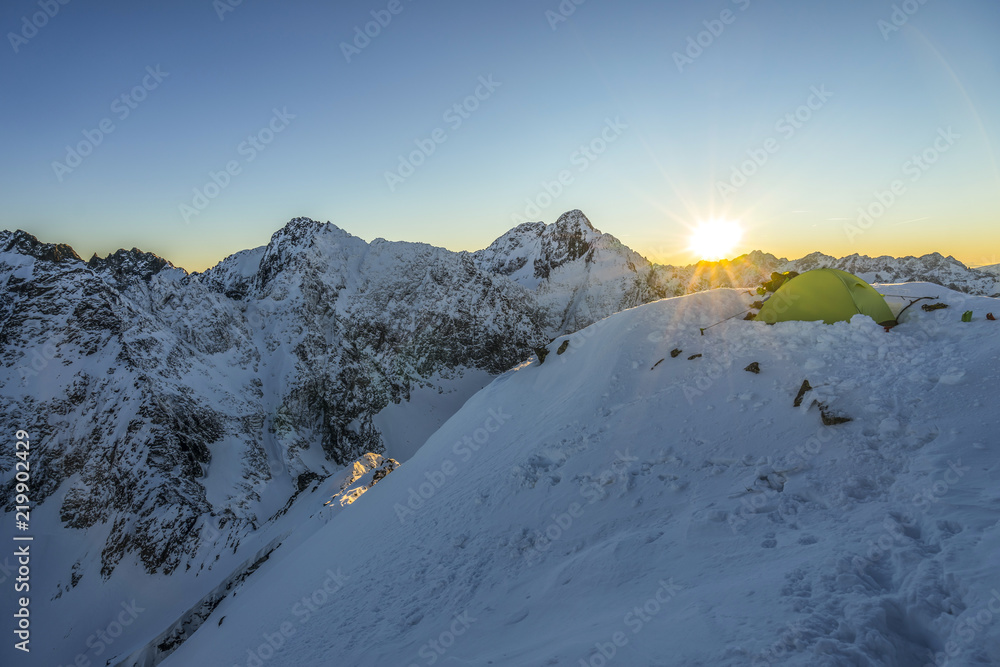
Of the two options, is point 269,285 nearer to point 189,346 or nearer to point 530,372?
point 189,346

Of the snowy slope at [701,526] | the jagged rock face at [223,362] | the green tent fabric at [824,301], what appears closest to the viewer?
the snowy slope at [701,526]

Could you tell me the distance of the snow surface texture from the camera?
34.9 metres

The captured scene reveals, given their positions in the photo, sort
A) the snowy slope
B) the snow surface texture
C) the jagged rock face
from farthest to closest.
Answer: the jagged rock face → the snow surface texture → the snowy slope

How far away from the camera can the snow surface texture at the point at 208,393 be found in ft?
114

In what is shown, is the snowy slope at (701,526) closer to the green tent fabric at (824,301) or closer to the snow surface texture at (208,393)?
the green tent fabric at (824,301)

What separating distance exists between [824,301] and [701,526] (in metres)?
8.59

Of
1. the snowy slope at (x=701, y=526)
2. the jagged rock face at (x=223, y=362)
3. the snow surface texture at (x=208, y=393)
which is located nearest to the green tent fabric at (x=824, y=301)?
the snowy slope at (x=701, y=526)

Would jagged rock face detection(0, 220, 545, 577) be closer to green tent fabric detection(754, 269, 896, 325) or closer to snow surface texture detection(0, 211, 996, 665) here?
snow surface texture detection(0, 211, 996, 665)

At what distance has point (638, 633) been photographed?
4.21m

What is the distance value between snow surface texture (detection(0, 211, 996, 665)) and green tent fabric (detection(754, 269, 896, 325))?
58.3 feet

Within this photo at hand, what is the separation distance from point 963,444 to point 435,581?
8348mm

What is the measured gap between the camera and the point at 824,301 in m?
10.9

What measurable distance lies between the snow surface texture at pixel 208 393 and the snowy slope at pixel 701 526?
406 inches

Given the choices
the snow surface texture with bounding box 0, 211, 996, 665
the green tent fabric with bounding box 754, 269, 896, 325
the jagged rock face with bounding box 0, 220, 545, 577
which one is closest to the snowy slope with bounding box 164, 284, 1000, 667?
the green tent fabric with bounding box 754, 269, 896, 325
